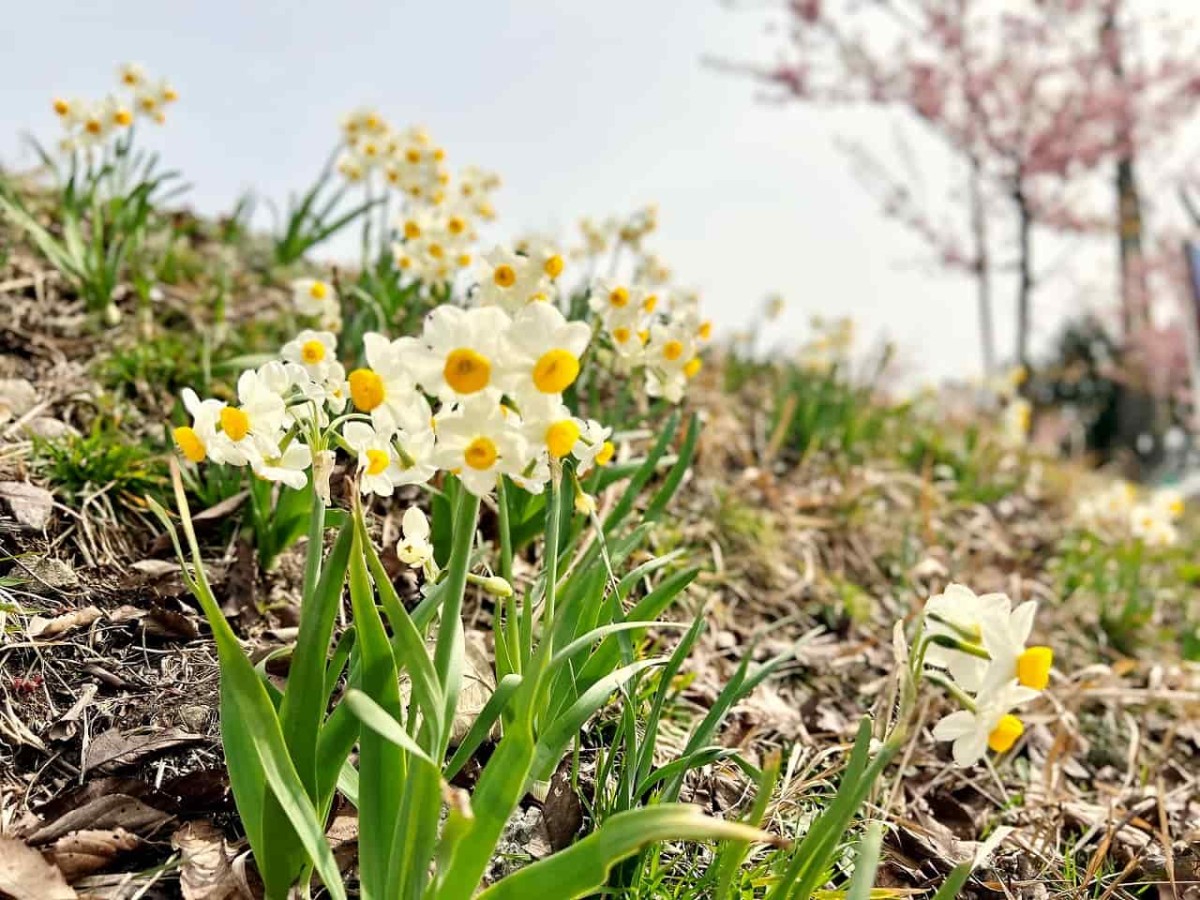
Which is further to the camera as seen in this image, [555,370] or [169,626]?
[169,626]

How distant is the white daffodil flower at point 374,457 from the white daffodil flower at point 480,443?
15 centimetres

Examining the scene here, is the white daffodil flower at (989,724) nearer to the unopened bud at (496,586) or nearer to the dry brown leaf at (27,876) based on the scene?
the unopened bud at (496,586)

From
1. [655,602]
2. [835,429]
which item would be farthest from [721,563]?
[835,429]

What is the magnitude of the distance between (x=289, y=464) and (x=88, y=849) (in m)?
0.61

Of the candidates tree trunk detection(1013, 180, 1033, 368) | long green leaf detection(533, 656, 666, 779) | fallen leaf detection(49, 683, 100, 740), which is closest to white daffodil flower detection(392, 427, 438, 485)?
long green leaf detection(533, 656, 666, 779)

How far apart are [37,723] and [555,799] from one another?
862 millimetres

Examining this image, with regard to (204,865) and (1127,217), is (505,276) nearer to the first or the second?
(204,865)

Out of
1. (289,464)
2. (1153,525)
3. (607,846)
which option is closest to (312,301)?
(289,464)

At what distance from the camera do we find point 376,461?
1.15 meters

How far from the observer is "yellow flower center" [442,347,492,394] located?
99 cm

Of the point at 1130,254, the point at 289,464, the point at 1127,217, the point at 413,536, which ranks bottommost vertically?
the point at 413,536

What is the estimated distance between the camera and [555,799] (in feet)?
4.94

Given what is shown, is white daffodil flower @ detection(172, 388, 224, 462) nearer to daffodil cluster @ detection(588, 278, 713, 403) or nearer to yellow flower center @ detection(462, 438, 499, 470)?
yellow flower center @ detection(462, 438, 499, 470)

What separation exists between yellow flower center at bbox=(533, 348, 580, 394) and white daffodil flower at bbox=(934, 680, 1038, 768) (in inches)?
22.1
